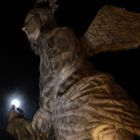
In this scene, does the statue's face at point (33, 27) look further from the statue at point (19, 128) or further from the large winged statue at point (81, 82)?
the statue at point (19, 128)

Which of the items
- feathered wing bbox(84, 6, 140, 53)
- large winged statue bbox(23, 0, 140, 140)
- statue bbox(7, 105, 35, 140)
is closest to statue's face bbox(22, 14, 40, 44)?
large winged statue bbox(23, 0, 140, 140)

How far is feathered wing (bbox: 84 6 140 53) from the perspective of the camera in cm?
403

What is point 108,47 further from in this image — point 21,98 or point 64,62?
point 21,98

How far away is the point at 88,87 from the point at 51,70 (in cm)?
37

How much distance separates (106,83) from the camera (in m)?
3.69

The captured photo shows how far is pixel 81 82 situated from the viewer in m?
3.72

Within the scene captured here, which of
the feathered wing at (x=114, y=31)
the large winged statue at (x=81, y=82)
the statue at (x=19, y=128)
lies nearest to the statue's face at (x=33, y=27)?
the large winged statue at (x=81, y=82)

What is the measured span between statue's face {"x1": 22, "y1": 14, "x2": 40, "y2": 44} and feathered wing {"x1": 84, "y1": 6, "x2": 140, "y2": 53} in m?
0.35

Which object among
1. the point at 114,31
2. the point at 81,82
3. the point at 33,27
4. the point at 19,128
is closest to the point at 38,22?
the point at 33,27

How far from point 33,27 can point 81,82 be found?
0.66m

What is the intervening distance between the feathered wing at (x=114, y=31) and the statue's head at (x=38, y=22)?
0.96 feet

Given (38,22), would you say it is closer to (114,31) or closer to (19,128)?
(114,31)

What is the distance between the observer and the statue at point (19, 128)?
3818mm

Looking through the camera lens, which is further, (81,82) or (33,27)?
(33,27)
